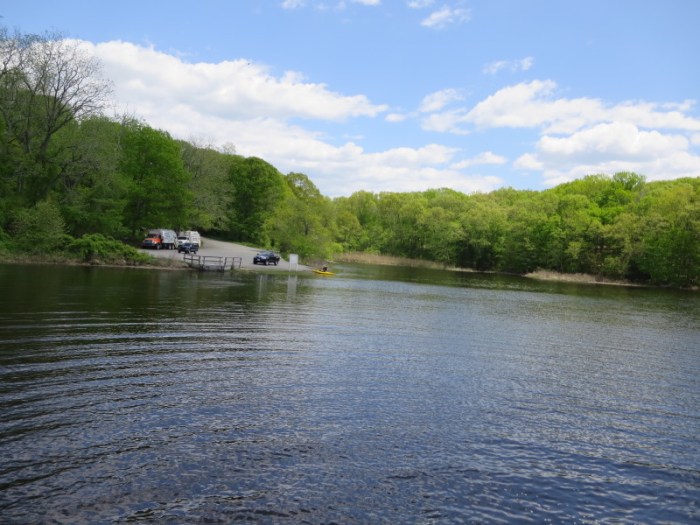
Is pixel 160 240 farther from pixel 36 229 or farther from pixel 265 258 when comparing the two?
pixel 36 229

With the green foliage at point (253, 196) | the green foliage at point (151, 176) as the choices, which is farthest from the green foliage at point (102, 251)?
the green foliage at point (253, 196)

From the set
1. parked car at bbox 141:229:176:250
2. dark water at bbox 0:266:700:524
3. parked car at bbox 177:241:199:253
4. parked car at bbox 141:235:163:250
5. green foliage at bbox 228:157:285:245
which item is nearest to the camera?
dark water at bbox 0:266:700:524

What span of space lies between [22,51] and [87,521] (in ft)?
182

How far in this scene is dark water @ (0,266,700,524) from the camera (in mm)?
7996

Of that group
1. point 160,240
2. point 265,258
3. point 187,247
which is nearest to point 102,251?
point 160,240

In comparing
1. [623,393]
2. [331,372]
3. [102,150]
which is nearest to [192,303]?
[331,372]

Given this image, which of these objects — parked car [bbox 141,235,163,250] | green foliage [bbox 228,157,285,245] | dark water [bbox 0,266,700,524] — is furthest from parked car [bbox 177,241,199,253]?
dark water [bbox 0,266,700,524]

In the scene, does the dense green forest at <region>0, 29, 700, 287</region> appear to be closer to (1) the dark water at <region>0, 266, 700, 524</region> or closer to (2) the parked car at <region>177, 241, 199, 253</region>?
(2) the parked car at <region>177, 241, 199, 253</region>

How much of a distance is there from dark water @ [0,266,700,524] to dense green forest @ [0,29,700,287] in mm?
32822

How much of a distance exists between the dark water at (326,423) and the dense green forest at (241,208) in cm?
3282

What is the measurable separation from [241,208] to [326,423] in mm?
91371

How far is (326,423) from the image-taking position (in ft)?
36.9

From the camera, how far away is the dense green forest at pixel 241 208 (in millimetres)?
50438

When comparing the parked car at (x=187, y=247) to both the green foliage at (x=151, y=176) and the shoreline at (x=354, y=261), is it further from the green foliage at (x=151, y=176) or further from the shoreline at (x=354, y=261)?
the green foliage at (x=151, y=176)
